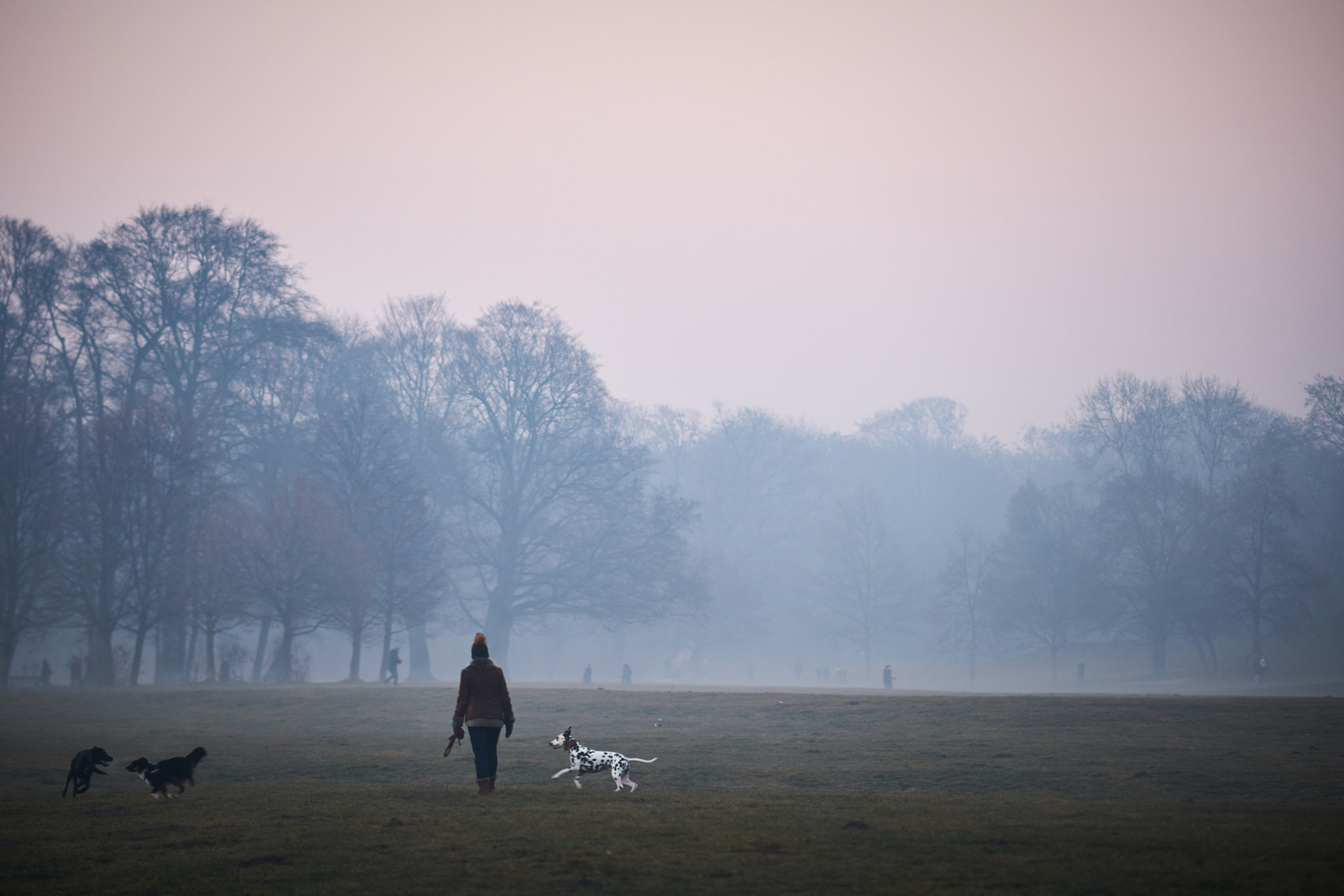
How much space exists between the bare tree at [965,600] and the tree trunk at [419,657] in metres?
36.0

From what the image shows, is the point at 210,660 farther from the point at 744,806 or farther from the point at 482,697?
the point at 744,806

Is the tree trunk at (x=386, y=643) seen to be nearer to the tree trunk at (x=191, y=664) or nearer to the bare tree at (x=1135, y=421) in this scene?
the tree trunk at (x=191, y=664)

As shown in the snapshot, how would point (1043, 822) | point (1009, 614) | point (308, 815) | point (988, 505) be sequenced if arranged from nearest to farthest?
point (1043, 822), point (308, 815), point (1009, 614), point (988, 505)

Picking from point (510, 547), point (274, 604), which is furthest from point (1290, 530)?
point (274, 604)

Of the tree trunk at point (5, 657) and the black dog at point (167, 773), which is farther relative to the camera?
the tree trunk at point (5, 657)

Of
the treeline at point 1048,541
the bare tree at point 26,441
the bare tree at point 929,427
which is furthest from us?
the bare tree at point 929,427

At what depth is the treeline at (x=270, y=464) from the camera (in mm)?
38000

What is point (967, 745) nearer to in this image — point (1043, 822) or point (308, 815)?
point (1043, 822)

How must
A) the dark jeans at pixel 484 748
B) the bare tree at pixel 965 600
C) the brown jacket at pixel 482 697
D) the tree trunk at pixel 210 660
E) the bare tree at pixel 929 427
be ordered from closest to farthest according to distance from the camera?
1. the brown jacket at pixel 482 697
2. the dark jeans at pixel 484 748
3. the tree trunk at pixel 210 660
4. the bare tree at pixel 965 600
5. the bare tree at pixel 929 427

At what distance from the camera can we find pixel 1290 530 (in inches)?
2847

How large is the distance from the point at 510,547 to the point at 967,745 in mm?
34083

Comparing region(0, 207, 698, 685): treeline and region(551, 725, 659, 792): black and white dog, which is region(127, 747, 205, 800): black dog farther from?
region(0, 207, 698, 685): treeline

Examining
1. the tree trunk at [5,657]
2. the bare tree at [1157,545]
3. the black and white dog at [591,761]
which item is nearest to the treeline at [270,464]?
the tree trunk at [5,657]

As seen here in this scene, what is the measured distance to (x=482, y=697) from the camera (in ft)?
42.5
